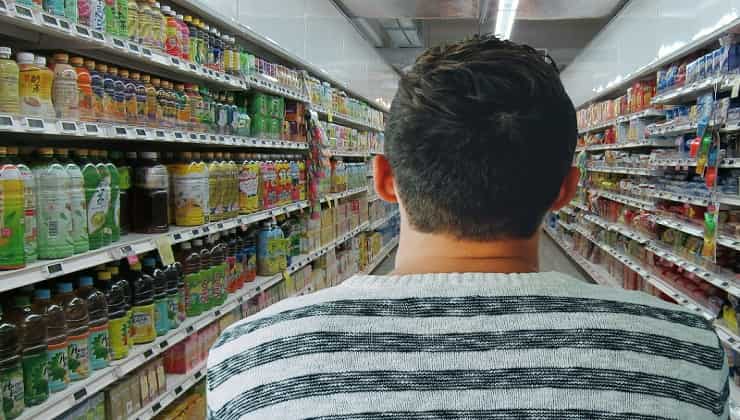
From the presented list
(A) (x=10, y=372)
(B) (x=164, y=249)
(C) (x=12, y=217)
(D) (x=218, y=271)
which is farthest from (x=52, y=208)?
(D) (x=218, y=271)

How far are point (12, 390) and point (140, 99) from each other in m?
1.34

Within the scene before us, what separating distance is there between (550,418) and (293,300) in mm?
381

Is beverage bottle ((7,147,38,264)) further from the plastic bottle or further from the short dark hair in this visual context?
the short dark hair

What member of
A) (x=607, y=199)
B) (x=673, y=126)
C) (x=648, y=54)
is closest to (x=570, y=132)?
(x=673, y=126)

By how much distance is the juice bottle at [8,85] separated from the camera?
2016 mm

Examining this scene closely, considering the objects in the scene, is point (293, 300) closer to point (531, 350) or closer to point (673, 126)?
point (531, 350)

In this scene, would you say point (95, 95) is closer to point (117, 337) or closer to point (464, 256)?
point (117, 337)

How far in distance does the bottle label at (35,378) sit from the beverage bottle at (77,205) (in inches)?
15.8

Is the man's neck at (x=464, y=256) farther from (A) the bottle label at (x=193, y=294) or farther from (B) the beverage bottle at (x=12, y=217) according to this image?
(A) the bottle label at (x=193, y=294)

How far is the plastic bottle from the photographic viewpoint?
8.63 feet

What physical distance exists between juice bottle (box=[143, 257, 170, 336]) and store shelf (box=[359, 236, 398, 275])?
17.0ft

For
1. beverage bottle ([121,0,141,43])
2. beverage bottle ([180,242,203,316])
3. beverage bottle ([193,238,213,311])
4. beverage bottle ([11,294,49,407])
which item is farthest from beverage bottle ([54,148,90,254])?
beverage bottle ([193,238,213,311])

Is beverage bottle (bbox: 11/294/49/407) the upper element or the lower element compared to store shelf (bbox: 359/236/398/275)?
upper

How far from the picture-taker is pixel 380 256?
9867 mm
